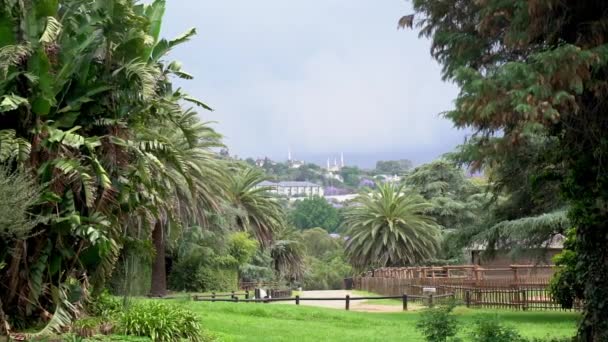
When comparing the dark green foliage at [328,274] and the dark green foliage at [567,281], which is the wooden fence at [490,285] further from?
the dark green foliage at [328,274]

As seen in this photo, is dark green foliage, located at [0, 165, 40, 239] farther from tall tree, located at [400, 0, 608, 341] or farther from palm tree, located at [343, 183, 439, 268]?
palm tree, located at [343, 183, 439, 268]

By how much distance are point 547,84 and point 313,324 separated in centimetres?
1250

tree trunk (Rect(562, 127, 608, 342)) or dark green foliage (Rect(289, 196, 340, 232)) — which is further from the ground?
dark green foliage (Rect(289, 196, 340, 232))

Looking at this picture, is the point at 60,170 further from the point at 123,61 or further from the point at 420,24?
the point at 420,24

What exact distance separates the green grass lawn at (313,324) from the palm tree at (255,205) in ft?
66.7

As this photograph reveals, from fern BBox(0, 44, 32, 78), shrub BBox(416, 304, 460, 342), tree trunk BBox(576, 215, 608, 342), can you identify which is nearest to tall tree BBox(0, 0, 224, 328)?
fern BBox(0, 44, 32, 78)

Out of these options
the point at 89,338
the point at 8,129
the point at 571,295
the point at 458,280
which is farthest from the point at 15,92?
the point at 458,280

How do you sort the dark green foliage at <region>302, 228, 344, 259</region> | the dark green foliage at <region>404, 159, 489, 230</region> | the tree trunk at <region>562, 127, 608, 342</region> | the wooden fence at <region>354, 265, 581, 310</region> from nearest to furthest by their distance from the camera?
the tree trunk at <region>562, 127, 608, 342</region>
the wooden fence at <region>354, 265, 581, 310</region>
the dark green foliage at <region>404, 159, 489, 230</region>
the dark green foliage at <region>302, 228, 344, 259</region>

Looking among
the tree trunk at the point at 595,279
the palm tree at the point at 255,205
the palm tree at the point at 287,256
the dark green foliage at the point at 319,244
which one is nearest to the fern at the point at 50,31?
the tree trunk at the point at 595,279

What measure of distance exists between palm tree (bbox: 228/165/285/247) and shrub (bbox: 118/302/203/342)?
97.1ft

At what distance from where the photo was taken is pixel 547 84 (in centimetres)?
961

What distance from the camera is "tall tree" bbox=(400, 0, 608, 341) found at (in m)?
9.68

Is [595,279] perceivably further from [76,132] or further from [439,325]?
[76,132]

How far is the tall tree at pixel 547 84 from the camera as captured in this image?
9680 mm
